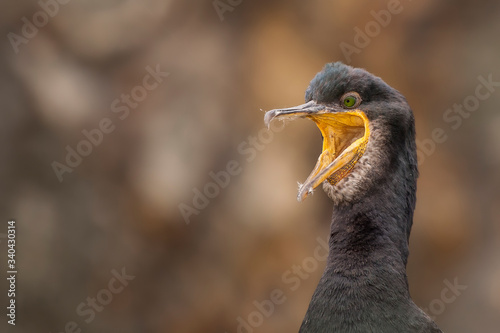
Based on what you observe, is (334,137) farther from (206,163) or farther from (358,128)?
(206,163)

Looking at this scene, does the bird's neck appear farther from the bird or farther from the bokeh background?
the bokeh background

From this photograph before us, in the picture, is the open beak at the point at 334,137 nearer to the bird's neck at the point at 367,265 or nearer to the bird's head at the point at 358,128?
the bird's head at the point at 358,128

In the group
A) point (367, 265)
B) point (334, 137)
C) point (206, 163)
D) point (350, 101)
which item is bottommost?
point (367, 265)

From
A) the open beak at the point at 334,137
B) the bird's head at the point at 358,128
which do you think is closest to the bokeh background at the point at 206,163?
the open beak at the point at 334,137

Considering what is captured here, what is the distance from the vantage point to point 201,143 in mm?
5527

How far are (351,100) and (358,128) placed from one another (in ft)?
0.48

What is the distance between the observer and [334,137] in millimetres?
3047

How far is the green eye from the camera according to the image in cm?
289

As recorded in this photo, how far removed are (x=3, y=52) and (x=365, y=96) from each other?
357 cm

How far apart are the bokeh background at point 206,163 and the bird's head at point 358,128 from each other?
8.52 ft

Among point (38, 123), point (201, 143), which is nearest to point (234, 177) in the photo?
point (201, 143)

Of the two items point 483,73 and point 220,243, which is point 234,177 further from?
point 483,73

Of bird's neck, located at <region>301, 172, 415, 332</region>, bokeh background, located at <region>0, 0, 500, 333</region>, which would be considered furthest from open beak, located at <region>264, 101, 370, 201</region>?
bokeh background, located at <region>0, 0, 500, 333</region>

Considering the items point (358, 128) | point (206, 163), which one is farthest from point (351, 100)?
point (206, 163)
